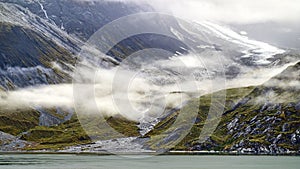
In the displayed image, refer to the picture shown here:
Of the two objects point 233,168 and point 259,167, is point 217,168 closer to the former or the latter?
point 233,168

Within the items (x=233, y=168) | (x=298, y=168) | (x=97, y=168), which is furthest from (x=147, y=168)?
(x=298, y=168)

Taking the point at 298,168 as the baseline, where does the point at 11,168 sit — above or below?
above

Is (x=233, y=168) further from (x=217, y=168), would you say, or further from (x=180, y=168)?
(x=180, y=168)

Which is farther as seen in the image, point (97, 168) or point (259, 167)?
point (259, 167)

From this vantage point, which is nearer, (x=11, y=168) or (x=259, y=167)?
(x=11, y=168)

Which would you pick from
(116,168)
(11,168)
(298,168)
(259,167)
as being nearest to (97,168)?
(116,168)

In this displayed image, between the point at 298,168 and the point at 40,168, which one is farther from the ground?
the point at 40,168

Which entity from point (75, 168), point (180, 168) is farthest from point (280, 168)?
point (75, 168)
